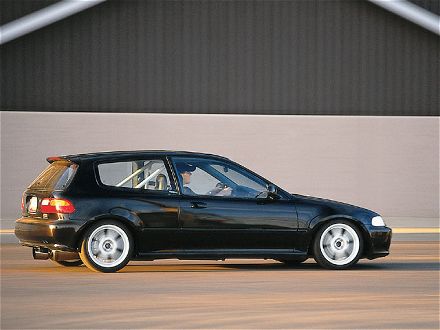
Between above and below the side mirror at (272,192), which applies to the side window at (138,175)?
above

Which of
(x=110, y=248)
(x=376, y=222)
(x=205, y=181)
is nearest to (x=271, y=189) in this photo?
(x=205, y=181)

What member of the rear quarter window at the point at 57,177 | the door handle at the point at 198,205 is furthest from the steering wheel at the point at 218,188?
the rear quarter window at the point at 57,177

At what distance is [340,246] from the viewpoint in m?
14.1

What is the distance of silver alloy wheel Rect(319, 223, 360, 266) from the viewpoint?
13992 millimetres

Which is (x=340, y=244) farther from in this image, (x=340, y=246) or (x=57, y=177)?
(x=57, y=177)

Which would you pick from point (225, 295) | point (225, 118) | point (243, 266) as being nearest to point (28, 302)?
point (225, 295)

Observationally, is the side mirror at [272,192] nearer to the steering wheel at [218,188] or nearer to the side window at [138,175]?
the steering wheel at [218,188]

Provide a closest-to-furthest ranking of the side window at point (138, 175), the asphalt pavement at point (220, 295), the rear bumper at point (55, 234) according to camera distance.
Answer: the asphalt pavement at point (220, 295), the rear bumper at point (55, 234), the side window at point (138, 175)

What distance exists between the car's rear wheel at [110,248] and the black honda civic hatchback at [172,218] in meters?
0.01

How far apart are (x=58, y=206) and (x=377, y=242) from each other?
12.6 feet

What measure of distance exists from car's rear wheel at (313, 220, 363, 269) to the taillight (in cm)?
296

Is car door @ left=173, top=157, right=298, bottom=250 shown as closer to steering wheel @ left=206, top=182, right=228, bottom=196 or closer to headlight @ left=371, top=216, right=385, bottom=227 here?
steering wheel @ left=206, top=182, right=228, bottom=196

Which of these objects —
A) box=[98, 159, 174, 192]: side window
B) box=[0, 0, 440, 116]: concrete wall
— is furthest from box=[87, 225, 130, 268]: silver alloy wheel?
box=[0, 0, 440, 116]: concrete wall

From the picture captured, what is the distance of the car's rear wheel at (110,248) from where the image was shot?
1330 cm
